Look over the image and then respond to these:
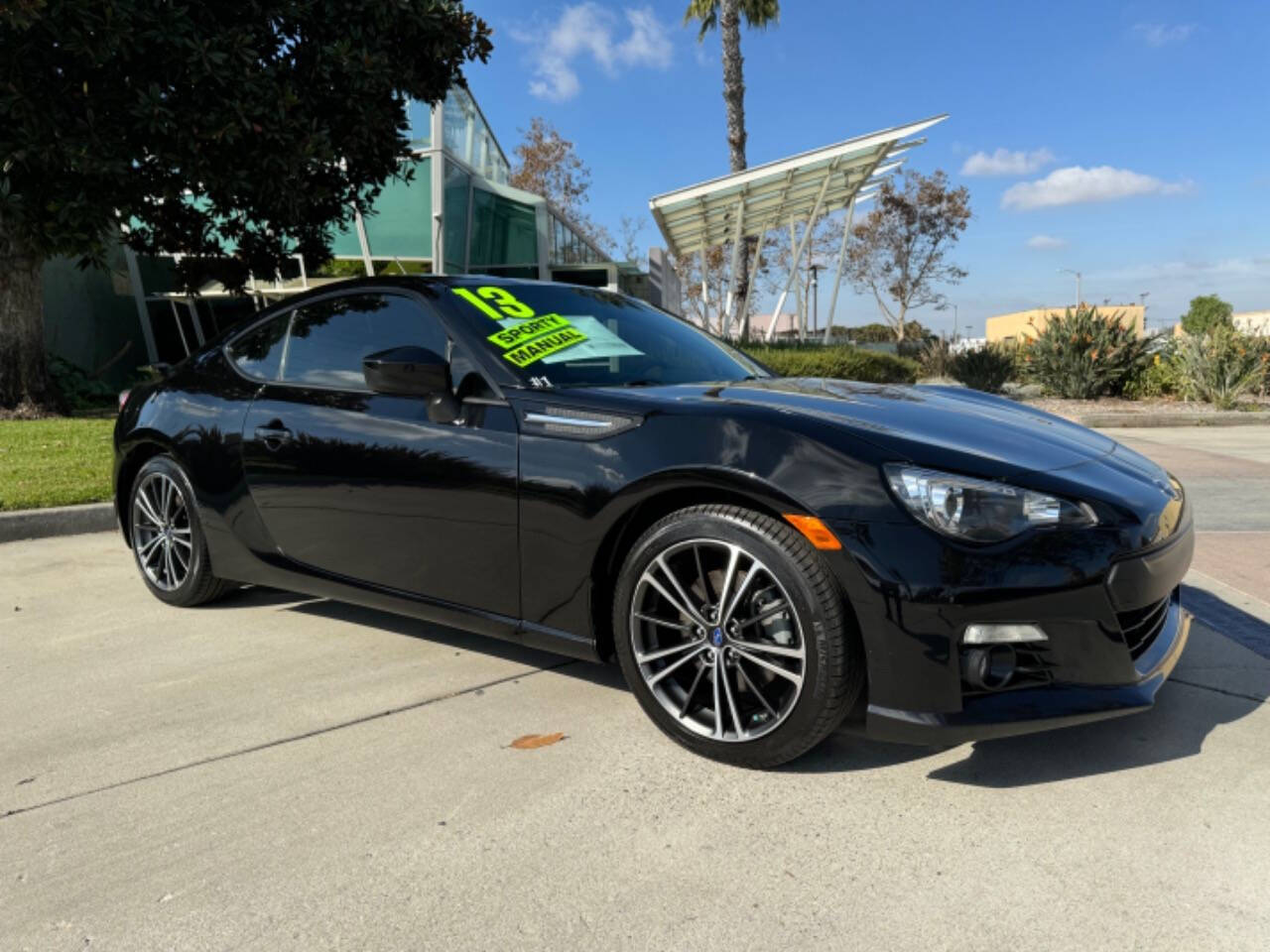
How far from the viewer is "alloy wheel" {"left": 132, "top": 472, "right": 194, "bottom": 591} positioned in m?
4.06

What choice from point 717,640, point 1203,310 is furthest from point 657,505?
point 1203,310

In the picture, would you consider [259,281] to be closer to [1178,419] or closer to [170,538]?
[170,538]

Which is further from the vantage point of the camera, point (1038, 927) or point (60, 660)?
point (60, 660)

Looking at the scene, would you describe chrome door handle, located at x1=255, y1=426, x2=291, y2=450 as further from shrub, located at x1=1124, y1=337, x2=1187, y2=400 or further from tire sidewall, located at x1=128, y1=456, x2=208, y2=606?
shrub, located at x1=1124, y1=337, x2=1187, y2=400

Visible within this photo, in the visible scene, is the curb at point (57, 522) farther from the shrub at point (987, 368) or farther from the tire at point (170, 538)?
the shrub at point (987, 368)

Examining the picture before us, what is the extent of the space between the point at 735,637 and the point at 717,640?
55 millimetres

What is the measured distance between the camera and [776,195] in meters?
19.7

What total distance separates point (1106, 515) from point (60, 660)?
12.2 feet

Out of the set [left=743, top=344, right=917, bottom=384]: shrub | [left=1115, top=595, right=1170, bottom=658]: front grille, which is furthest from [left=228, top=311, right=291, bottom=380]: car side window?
[left=743, top=344, right=917, bottom=384]: shrub

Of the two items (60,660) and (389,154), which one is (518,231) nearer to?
(389,154)

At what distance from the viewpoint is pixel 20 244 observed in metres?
10.3

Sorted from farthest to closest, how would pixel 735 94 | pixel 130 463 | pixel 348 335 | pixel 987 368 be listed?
pixel 735 94
pixel 987 368
pixel 130 463
pixel 348 335

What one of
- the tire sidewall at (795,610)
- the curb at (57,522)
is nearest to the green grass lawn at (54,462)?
the curb at (57,522)

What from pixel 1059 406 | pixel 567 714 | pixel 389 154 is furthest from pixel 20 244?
pixel 1059 406
